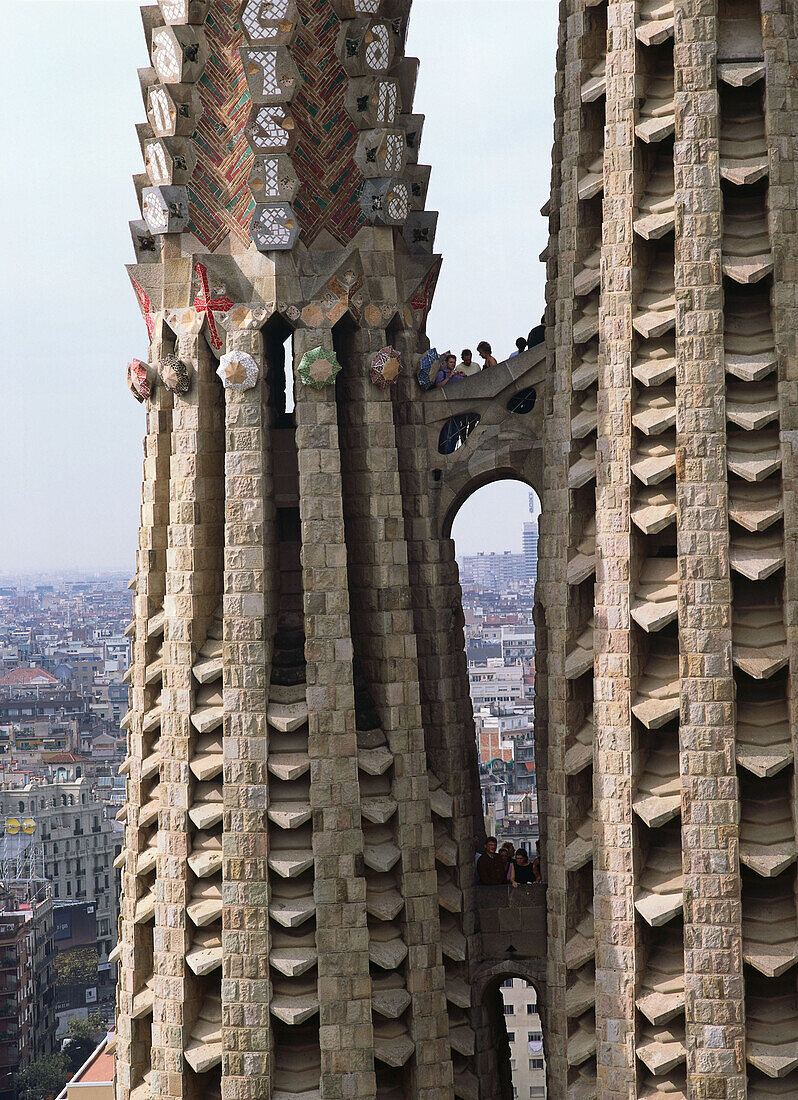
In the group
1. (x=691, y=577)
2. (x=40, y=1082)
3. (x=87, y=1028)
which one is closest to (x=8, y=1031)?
(x=40, y=1082)

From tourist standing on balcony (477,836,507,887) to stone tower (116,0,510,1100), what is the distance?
2.14ft

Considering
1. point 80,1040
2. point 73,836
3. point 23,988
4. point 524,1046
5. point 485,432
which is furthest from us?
point 73,836

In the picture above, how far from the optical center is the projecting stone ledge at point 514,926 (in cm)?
2614

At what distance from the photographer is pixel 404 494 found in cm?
2620

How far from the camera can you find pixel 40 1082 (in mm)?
74750

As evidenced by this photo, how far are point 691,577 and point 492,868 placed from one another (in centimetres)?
693

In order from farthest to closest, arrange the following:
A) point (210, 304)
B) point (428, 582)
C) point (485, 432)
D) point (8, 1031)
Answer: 1. point (8, 1031)
2. point (485, 432)
3. point (428, 582)
4. point (210, 304)

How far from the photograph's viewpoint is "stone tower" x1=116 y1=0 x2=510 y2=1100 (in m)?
23.6

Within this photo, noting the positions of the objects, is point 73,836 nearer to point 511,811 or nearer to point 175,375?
point 511,811

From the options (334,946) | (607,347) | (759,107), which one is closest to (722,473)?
(607,347)

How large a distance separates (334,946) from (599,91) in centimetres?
1311

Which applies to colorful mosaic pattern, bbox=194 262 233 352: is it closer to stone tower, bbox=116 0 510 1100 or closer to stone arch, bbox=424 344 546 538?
stone tower, bbox=116 0 510 1100

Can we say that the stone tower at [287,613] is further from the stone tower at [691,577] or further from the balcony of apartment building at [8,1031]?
the balcony of apartment building at [8,1031]

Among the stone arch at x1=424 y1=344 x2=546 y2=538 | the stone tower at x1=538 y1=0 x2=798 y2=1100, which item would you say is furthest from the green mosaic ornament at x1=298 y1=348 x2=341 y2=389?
the stone tower at x1=538 y1=0 x2=798 y2=1100
